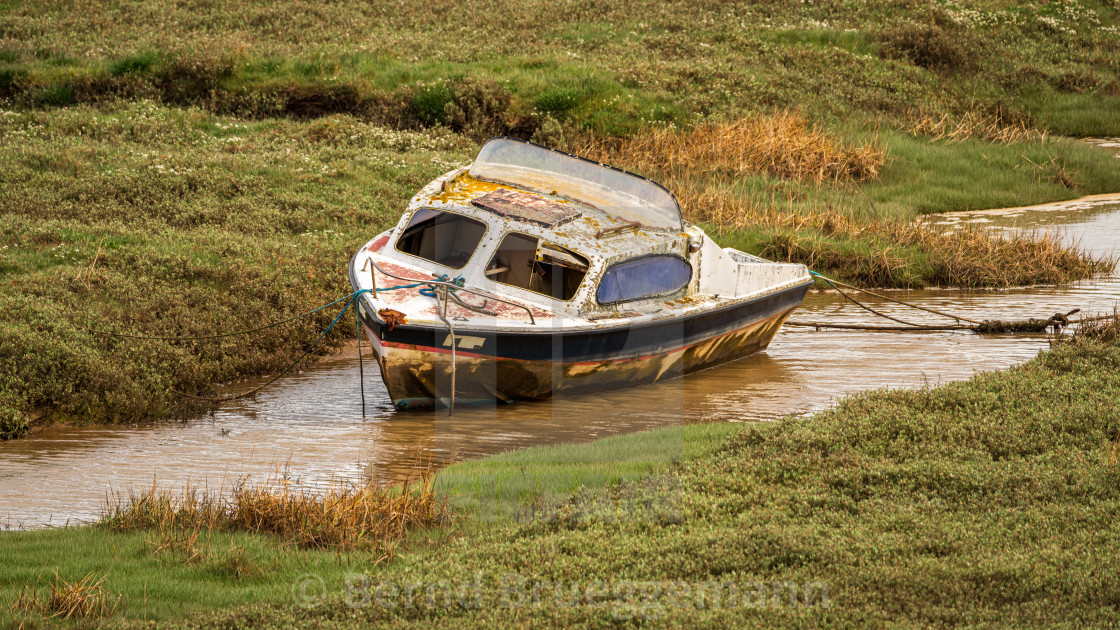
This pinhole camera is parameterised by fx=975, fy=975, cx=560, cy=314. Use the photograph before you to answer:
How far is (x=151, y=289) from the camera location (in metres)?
13.1

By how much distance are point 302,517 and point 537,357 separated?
4.33 meters

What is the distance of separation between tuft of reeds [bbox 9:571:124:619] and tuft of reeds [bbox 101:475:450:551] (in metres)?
0.87

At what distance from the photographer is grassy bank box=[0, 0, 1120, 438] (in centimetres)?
1288

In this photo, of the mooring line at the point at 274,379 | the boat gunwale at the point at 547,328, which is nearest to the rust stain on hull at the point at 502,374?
the boat gunwale at the point at 547,328

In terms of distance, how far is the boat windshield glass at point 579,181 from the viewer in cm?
1245

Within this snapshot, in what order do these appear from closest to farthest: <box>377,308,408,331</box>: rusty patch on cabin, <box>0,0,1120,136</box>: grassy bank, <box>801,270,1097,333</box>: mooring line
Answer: <box>377,308,408,331</box>: rusty patch on cabin
<box>801,270,1097,333</box>: mooring line
<box>0,0,1120,136</box>: grassy bank

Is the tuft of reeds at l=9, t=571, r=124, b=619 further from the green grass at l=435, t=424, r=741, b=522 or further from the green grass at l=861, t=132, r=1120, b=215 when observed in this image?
the green grass at l=861, t=132, r=1120, b=215

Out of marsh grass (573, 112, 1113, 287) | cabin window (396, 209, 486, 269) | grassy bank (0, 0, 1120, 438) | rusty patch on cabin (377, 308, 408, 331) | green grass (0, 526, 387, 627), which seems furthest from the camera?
marsh grass (573, 112, 1113, 287)

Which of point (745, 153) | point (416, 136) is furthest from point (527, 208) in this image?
point (745, 153)

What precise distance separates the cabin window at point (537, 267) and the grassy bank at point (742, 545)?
317 cm

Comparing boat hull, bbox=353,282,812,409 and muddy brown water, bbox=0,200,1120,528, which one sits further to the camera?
boat hull, bbox=353,282,812,409

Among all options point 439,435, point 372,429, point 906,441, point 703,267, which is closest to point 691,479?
point 906,441

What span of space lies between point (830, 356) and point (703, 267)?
254 centimetres

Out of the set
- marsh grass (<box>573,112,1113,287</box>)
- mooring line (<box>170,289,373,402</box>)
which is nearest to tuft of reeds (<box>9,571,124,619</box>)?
mooring line (<box>170,289,373,402</box>)
